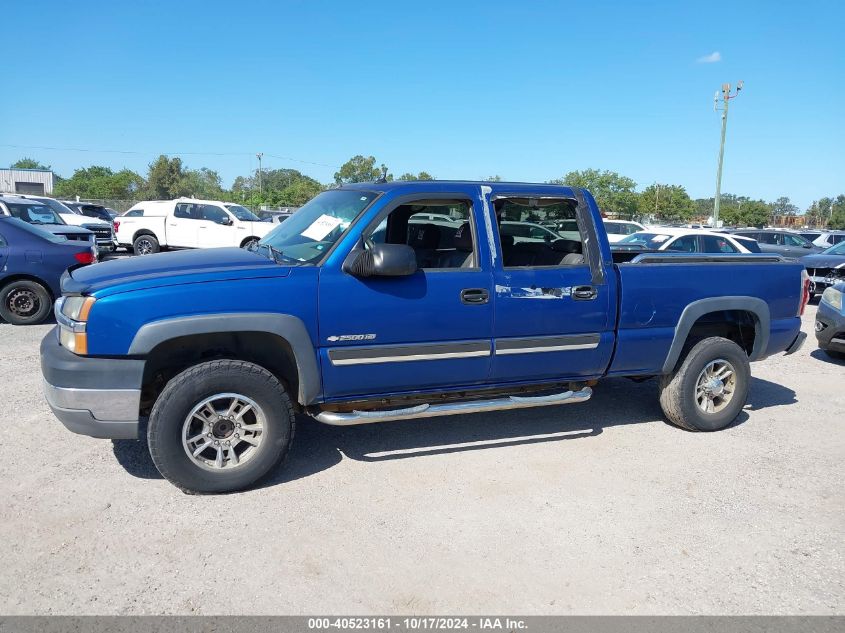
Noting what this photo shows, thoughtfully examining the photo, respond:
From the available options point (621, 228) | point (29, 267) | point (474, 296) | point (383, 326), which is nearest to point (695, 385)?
point (474, 296)

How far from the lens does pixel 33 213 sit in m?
15.0

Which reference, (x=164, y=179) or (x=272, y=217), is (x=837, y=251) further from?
(x=164, y=179)

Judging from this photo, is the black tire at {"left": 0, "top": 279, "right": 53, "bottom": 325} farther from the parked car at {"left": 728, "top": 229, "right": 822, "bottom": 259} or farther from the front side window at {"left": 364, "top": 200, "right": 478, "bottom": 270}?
the parked car at {"left": 728, "top": 229, "right": 822, "bottom": 259}

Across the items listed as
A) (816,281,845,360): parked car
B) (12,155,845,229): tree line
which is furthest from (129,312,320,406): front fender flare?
(12,155,845,229): tree line

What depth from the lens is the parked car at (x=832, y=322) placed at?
7.58 meters

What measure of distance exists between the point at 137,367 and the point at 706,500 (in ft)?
11.9

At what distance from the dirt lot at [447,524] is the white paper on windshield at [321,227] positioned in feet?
5.14

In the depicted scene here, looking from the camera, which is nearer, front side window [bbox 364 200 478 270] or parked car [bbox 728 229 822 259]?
front side window [bbox 364 200 478 270]

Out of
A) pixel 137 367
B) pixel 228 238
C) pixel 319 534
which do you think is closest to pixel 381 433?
pixel 319 534

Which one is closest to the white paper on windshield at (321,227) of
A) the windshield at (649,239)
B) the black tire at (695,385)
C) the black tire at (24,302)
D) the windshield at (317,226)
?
the windshield at (317,226)

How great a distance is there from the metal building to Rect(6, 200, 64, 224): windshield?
60.2 meters

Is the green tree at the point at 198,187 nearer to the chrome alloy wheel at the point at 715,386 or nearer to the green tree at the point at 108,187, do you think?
the green tree at the point at 108,187

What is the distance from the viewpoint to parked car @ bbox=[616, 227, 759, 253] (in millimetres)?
12570

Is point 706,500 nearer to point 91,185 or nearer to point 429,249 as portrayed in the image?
point 429,249
